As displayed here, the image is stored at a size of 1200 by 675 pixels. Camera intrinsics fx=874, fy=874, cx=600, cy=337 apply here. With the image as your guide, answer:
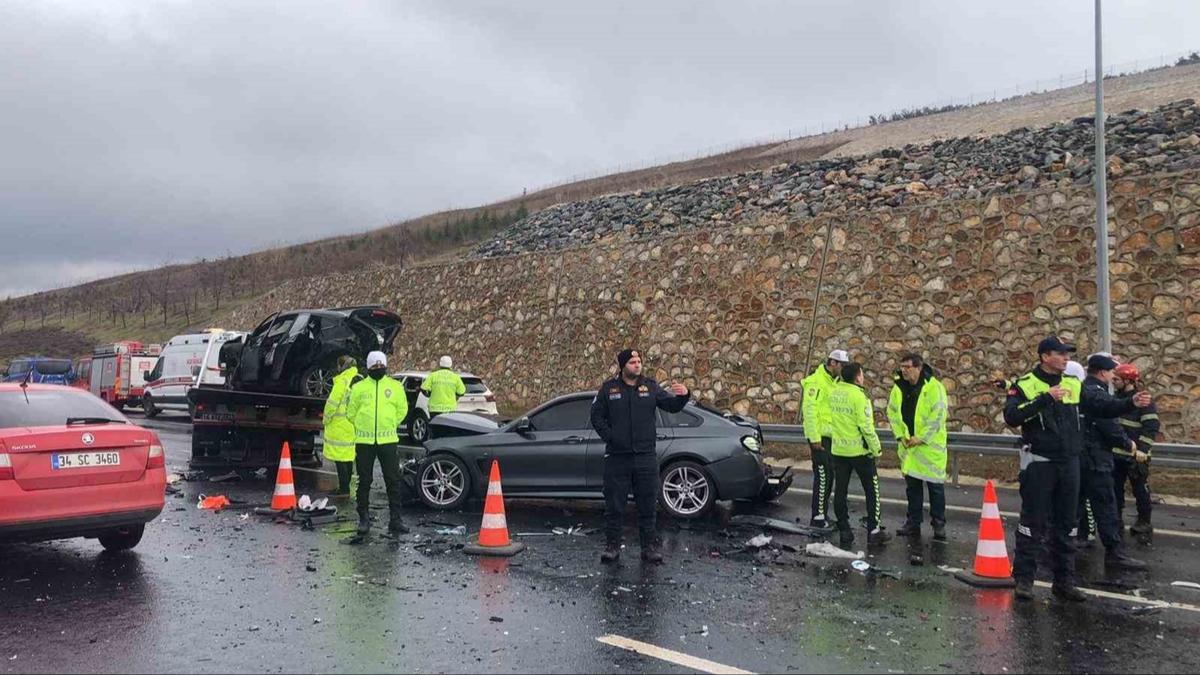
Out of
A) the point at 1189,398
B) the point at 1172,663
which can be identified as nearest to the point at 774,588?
the point at 1172,663

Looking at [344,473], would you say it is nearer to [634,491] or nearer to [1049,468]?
[634,491]

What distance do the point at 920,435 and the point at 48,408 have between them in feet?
25.4

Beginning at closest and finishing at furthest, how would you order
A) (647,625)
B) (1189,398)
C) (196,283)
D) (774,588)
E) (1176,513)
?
(647,625)
(774,588)
(1176,513)
(1189,398)
(196,283)

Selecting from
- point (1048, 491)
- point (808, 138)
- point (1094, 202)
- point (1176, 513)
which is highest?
point (808, 138)

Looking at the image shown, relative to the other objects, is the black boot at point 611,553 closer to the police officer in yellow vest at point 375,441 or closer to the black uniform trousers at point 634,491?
the black uniform trousers at point 634,491

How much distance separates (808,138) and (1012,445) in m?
49.0

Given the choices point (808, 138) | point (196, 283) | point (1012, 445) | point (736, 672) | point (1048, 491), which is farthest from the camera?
point (196, 283)

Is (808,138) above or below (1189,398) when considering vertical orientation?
above

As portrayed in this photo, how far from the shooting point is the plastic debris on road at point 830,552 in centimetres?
757

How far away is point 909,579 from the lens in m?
6.79

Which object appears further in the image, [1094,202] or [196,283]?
[196,283]

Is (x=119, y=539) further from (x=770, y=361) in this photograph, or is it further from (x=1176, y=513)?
(x=770, y=361)

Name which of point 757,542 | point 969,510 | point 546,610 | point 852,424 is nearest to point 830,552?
point 757,542

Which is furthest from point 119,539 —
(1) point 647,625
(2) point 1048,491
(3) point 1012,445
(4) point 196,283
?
(4) point 196,283
